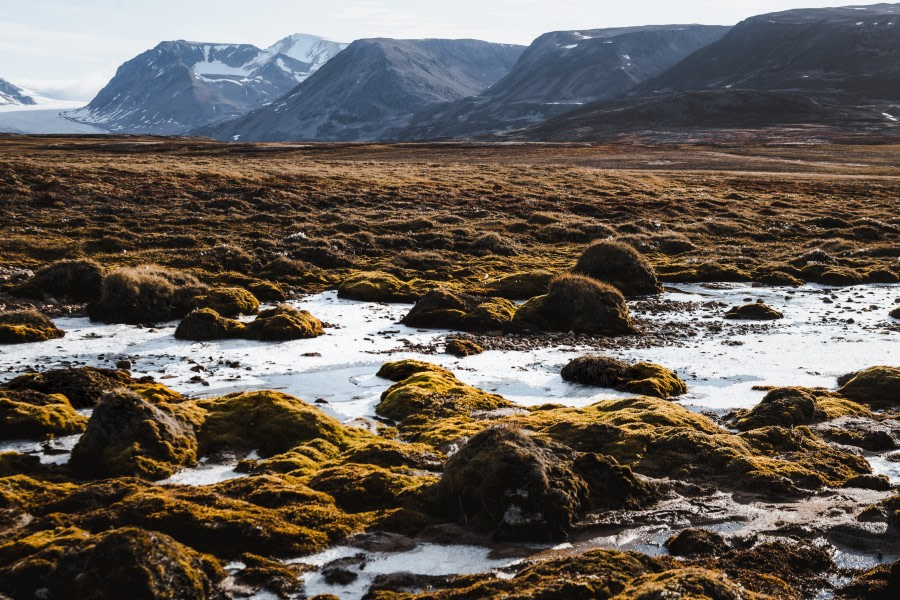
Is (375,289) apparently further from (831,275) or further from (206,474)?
(831,275)

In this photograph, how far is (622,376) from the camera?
1767 cm

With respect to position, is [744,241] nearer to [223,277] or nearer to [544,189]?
[544,189]

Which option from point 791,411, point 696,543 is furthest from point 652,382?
point 696,543

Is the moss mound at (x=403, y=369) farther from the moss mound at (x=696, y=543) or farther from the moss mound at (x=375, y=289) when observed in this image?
the moss mound at (x=375, y=289)

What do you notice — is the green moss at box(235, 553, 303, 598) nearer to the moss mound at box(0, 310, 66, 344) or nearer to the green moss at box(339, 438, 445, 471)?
the green moss at box(339, 438, 445, 471)

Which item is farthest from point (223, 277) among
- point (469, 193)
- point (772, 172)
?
point (772, 172)

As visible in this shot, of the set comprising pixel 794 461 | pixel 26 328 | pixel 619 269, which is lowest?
pixel 794 461

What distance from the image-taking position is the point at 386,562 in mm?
8352

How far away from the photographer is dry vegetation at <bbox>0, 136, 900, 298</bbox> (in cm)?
3228

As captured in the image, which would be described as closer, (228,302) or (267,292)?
(228,302)

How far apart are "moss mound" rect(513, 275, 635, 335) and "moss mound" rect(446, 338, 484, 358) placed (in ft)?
10.6

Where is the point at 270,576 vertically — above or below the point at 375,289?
below

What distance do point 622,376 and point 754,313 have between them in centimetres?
1074

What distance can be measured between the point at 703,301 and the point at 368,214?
76.6 feet
